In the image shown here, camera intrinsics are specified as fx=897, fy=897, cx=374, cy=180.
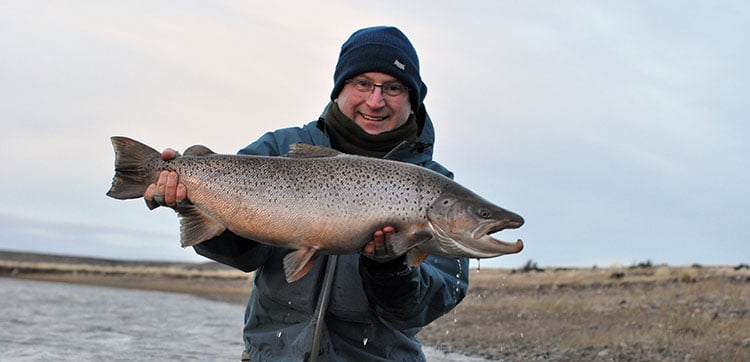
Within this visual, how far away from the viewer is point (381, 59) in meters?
4.90

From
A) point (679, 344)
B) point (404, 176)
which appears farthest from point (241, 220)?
point (679, 344)

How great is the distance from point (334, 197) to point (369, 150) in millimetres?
768

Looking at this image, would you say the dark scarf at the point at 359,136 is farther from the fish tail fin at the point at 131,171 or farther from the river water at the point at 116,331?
the river water at the point at 116,331

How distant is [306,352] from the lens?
4.64 meters

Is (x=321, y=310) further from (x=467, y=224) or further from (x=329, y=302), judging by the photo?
(x=467, y=224)

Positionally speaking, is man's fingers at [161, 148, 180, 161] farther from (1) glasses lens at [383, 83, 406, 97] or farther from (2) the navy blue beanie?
(1) glasses lens at [383, 83, 406, 97]

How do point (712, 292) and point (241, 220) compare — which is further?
point (712, 292)

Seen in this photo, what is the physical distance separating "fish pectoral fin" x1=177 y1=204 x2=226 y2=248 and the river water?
8004 mm

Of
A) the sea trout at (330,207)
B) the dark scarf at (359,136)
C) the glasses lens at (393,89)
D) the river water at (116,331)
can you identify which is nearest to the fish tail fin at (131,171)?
the sea trout at (330,207)

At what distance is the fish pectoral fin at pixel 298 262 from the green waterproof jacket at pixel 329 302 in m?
0.41

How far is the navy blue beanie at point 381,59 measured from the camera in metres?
4.89

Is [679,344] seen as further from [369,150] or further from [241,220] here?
[241,220]

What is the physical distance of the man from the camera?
4.59 m

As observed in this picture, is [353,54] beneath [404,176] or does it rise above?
above
